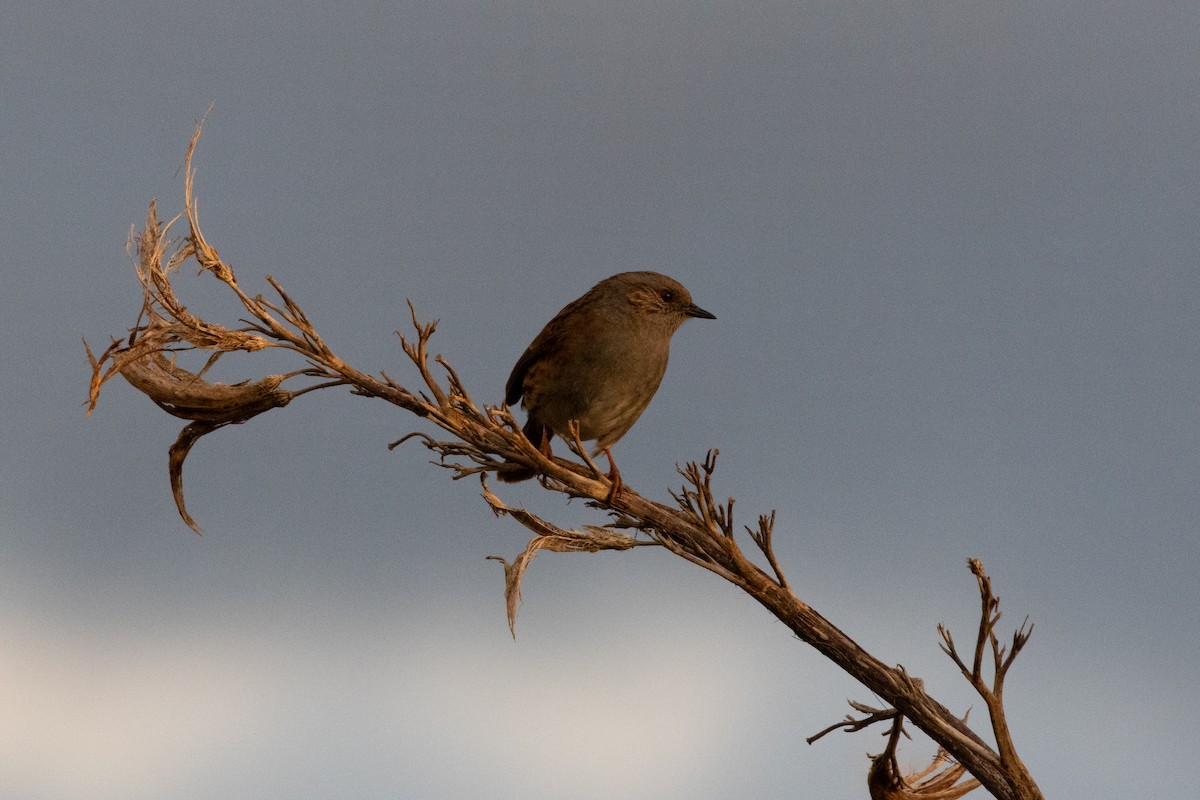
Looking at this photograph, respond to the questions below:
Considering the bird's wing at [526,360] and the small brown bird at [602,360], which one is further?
the bird's wing at [526,360]

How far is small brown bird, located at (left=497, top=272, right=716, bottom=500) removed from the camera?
700cm

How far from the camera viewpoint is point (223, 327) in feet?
18.6

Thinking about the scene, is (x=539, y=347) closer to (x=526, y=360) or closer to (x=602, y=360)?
(x=526, y=360)

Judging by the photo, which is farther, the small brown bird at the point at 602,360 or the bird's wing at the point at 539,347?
the bird's wing at the point at 539,347

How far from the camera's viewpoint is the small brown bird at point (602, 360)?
23.0 ft

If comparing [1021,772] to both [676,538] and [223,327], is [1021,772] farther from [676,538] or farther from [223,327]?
[223,327]

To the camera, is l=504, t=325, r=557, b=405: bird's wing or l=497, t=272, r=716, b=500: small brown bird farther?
l=504, t=325, r=557, b=405: bird's wing

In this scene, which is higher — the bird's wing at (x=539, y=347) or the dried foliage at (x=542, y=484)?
the bird's wing at (x=539, y=347)

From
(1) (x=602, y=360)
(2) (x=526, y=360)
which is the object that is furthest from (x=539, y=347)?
(1) (x=602, y=360)

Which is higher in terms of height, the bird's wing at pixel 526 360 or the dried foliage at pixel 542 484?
the bird's wing at pixel 526 360

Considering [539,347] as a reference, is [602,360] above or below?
below

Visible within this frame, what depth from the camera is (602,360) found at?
6.98 metres

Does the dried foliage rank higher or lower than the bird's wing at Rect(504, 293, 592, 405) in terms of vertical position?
Answer: lower

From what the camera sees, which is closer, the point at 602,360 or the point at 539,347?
the point at 602,360
